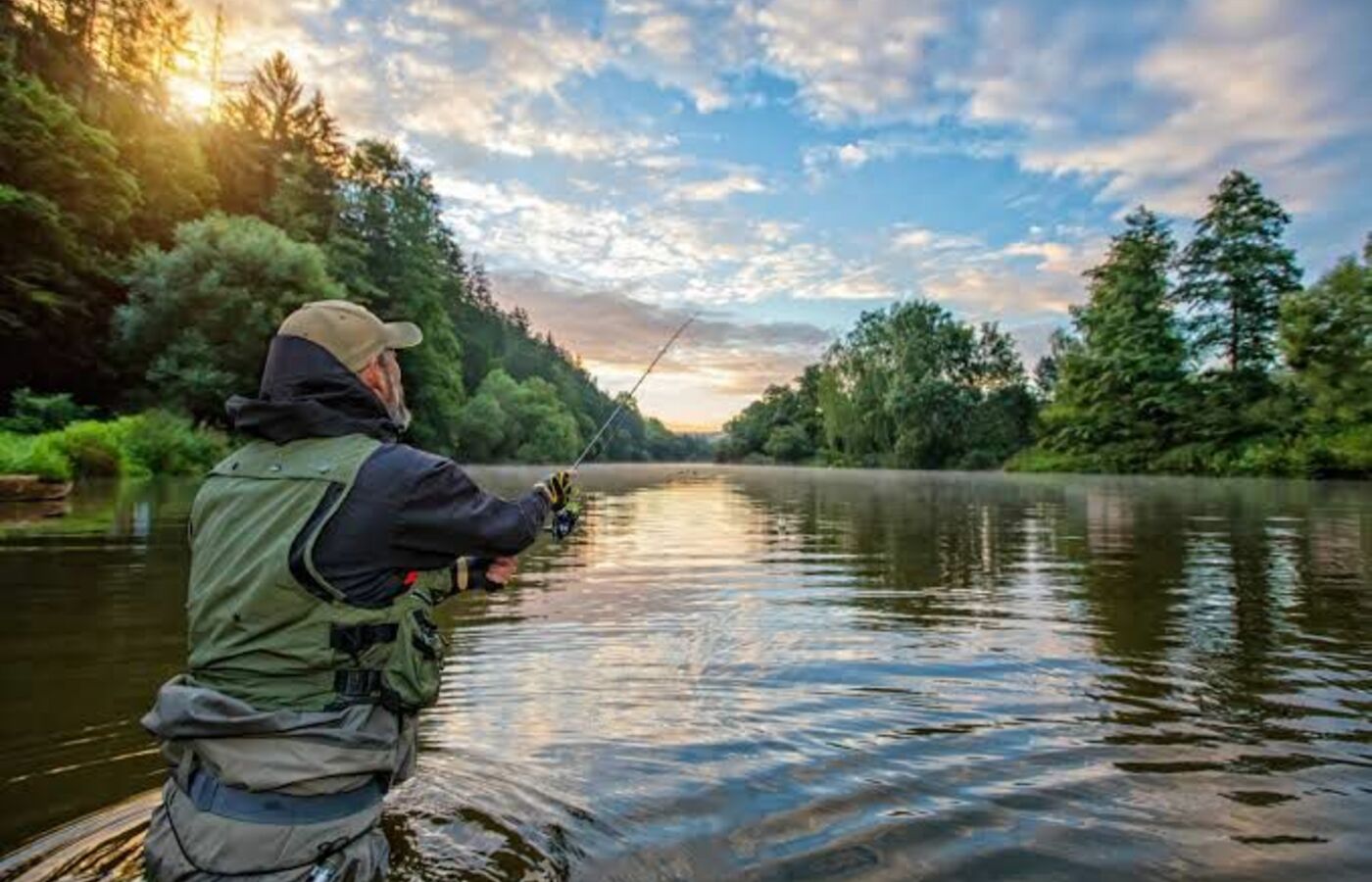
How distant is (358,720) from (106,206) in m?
42.4

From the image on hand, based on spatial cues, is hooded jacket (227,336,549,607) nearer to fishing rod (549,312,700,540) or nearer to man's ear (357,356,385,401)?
man's ear (357,356,385,401)

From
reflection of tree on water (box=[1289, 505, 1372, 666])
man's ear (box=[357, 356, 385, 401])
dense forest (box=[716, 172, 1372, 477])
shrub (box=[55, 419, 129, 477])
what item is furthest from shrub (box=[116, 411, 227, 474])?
dense forest (box=[716, 172, 1372, 477])

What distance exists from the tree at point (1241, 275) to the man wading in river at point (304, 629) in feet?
220

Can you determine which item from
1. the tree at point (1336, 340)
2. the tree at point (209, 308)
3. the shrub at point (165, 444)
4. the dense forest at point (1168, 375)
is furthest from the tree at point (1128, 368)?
the shrub at point (165, 444)

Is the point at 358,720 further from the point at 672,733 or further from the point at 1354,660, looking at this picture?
the point at 1354,660

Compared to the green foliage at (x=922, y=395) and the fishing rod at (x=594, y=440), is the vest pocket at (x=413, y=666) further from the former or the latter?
the green foliage at (x=922, y=395)

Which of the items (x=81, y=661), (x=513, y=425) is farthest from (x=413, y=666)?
(x=513, y=425)

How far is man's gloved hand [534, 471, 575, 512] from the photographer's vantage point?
10.3 feet

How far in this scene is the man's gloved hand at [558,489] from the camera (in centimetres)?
314

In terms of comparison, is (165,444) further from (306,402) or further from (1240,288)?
(1240,288)

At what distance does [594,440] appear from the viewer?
5516 mm

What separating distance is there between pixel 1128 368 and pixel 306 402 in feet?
222

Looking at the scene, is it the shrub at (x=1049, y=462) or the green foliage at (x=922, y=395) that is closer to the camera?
the shrub at (x=1049, y=462)

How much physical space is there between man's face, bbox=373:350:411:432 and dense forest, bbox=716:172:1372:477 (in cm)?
5087
